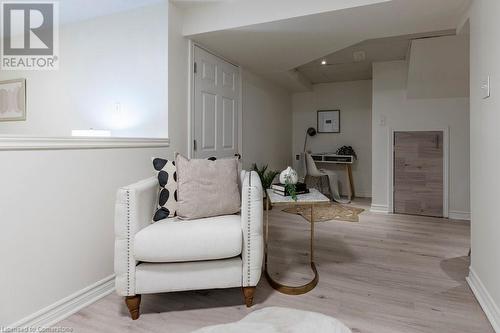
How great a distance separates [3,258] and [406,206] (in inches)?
167

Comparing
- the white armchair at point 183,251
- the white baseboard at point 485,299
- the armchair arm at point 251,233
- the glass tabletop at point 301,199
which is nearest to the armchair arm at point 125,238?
the white armchair at point 183,251

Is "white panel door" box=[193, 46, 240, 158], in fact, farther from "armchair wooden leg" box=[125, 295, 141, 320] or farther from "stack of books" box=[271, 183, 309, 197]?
"armchair wooden leg" box=[125, 295, 141, 320]

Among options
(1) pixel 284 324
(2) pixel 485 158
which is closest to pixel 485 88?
(2) pixel 485 158

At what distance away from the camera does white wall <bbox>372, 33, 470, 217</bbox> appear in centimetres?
373

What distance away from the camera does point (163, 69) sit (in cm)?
242

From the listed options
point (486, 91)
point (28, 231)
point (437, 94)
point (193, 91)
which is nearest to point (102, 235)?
point (28, 231)

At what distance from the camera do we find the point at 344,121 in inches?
216

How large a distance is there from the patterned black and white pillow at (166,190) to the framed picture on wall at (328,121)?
164 inches

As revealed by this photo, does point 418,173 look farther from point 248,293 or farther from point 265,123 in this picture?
point 248,293

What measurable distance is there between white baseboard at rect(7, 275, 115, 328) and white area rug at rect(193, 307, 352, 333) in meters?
0.82

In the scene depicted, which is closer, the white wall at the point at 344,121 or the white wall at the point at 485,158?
the white wall at the point at 485,158

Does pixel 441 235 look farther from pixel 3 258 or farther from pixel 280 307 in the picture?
pixel 3 258

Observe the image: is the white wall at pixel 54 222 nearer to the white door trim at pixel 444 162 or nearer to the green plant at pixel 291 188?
the green plant at pixel 291 188

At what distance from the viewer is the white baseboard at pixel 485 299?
1493 mm
